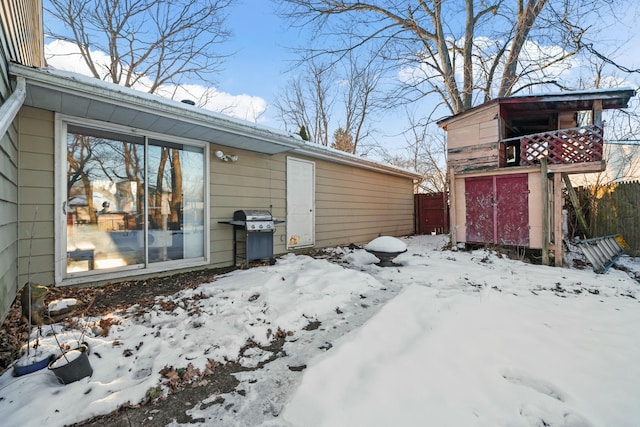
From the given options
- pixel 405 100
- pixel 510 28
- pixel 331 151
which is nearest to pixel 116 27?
pixel 331 151

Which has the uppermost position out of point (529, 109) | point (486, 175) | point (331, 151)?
point (529, 109)

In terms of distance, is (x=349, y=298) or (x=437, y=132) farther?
(x=437, y=132)

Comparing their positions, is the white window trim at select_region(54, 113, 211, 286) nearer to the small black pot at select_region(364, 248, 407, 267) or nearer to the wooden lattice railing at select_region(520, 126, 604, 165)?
the small black pot at select_region(364, 248, 407, 267)

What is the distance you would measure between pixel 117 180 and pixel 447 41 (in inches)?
521

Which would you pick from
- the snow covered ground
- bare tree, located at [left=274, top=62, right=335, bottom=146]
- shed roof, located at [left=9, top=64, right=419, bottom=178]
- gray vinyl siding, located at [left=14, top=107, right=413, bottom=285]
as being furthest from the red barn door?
bare tree, located at [left=274, top=62, right=335, bottom=146]

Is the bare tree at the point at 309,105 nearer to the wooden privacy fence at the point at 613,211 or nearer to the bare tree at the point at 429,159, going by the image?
the bare tree at the point at 429,159

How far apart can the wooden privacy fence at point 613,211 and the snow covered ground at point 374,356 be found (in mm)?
4708

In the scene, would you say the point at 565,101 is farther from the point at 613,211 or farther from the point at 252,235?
the point at 252,235

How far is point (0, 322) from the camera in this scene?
2328 mm

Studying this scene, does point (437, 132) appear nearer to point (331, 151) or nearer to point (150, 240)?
point (331, 151)

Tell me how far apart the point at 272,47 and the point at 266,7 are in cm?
138

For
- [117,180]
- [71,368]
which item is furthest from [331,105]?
[71,368]

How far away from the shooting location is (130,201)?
163 inches

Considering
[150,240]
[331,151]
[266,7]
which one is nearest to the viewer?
[150,240]
